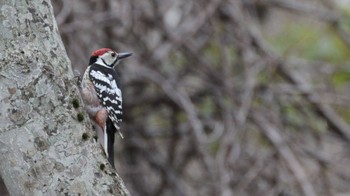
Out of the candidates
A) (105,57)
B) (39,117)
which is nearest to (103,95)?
(105,57)

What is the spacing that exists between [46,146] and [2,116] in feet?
0.54

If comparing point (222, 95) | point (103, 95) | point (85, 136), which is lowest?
point (222, 95)

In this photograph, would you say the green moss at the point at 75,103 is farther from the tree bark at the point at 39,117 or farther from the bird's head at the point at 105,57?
the bird's head at the point at 105,57

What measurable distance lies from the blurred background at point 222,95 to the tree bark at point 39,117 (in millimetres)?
2920

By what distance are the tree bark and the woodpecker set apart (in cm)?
65

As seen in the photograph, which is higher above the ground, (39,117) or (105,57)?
(39,117)

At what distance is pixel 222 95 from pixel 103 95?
9.13ft

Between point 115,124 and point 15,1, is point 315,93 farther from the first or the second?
point 15,1

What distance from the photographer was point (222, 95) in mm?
6188

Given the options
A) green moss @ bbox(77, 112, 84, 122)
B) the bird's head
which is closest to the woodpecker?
the bird's head

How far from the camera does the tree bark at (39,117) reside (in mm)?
2551

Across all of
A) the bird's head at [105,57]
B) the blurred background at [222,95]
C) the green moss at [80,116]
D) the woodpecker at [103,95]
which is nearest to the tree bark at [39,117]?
the green moss at [80,116]

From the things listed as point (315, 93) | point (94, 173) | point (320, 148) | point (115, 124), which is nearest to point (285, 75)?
point (315, 93)

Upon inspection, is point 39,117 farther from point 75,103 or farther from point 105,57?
point 105,57
